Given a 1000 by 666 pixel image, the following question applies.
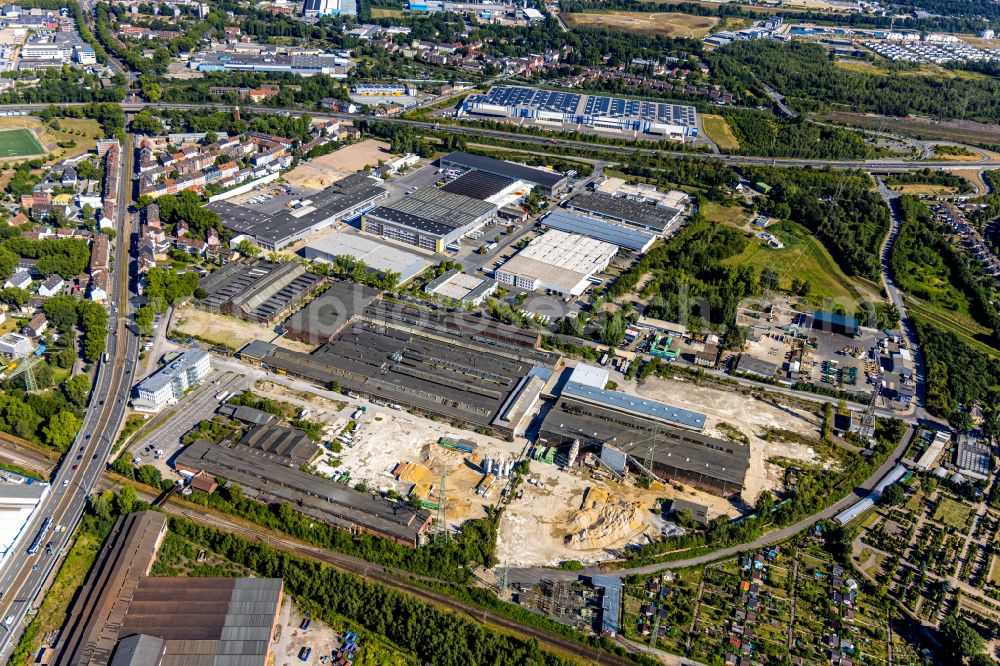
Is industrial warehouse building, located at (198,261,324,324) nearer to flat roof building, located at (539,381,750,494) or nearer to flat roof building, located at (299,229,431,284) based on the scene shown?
flat roof building, located at (299,229,431,284)

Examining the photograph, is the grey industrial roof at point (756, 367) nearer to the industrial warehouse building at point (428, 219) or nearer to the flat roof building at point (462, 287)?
the flat roof building at point (462, 287)

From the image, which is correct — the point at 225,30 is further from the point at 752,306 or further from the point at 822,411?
the point at 822,411

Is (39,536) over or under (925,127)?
under

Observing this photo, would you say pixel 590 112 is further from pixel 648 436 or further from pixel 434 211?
pixel 648 436

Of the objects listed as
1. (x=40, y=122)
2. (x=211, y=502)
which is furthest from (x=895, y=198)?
(x=40, y=122)

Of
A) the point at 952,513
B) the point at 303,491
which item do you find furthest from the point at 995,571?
the point at 303,491
